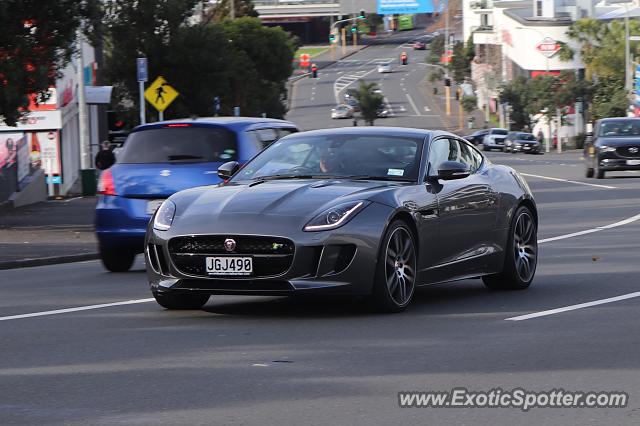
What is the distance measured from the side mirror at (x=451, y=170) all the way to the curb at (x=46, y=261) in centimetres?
785

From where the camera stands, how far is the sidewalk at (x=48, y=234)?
1883 centimetres

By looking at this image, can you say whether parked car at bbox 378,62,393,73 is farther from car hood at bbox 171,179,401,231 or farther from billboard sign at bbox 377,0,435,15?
car hood at bbox 171,179,401,231

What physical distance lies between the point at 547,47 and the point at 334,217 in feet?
348

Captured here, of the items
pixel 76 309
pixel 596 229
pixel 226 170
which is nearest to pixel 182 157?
pixel 226 170

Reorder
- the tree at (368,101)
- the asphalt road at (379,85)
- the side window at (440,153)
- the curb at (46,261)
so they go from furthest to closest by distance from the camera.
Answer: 1. the asphalt road at (379,85)
2. the tree at (368,101)
3. the curb at (46,261)
4. the side window at (440,153)

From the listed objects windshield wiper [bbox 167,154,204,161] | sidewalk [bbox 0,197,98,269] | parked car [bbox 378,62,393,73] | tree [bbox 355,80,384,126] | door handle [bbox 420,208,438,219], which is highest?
windshield wiper [bbox 167,154,204,161]

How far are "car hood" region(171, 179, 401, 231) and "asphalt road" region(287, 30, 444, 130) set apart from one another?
99709mm

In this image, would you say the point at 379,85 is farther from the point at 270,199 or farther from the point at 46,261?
the point at 270,199

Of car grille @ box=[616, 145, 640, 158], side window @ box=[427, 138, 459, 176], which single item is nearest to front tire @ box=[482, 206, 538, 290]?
side window @ box=[427, 138, 459, 176]

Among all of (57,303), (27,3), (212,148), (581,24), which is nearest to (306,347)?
(57,303)

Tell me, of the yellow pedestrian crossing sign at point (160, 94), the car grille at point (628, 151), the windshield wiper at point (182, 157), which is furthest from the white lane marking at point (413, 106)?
the windshield wiper at point (182, 157)

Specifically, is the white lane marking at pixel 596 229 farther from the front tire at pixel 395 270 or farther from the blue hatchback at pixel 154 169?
the front tire at pixel 395 270

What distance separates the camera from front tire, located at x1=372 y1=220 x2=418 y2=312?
10562mm

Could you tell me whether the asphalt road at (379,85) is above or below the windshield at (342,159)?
below
